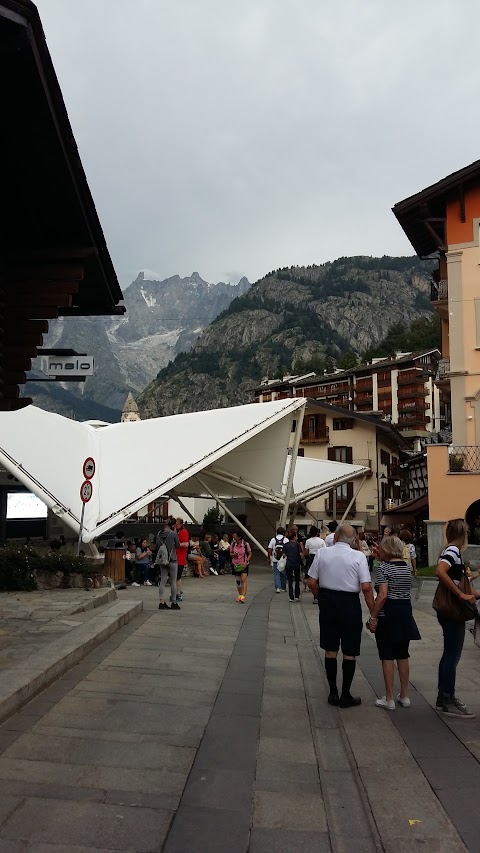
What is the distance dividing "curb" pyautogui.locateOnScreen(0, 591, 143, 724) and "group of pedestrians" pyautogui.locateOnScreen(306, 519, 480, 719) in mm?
2502

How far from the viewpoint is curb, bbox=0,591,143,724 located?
523 centimetres

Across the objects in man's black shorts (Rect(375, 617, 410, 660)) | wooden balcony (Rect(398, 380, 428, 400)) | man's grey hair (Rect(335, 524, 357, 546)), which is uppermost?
wooden balcony (Rect(398, 380, 428, 400))

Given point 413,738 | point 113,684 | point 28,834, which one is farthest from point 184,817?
point 113,684

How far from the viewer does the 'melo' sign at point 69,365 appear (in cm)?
958

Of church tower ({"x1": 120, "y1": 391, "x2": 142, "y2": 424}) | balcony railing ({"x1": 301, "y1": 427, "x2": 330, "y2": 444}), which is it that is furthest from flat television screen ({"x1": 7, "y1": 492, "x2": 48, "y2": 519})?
church tower ({"x1": 120, "y1": 391, "x2": 142, "y2": 424})

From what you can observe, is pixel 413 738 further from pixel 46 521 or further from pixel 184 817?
pixel 46 521

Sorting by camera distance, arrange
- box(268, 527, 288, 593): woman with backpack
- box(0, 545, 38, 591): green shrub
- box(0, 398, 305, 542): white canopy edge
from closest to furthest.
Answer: box(0, 545, 38, 591): green shrub
box(268, 527, 288, 593): woman with backpack
box(0, 398, 305, 542): white canopy edge

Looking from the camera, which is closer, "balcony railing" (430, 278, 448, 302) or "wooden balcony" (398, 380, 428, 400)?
"balcony railing" (430, 278, 448, 302)

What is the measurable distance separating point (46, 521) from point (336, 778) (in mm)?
25468

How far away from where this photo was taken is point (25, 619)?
895cm

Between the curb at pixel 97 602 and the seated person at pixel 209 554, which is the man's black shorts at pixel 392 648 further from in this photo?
the seated person at pixel 209 554

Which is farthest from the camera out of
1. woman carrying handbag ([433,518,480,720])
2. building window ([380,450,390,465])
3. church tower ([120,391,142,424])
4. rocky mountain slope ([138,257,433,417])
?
rocky mountain slope ([138,257,433,417])

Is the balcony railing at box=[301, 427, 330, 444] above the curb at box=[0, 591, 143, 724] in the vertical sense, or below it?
above

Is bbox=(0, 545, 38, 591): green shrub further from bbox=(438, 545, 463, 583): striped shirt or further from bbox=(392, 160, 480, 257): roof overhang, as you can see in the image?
bbox=(392, 160, 480, 257): roof overhang
